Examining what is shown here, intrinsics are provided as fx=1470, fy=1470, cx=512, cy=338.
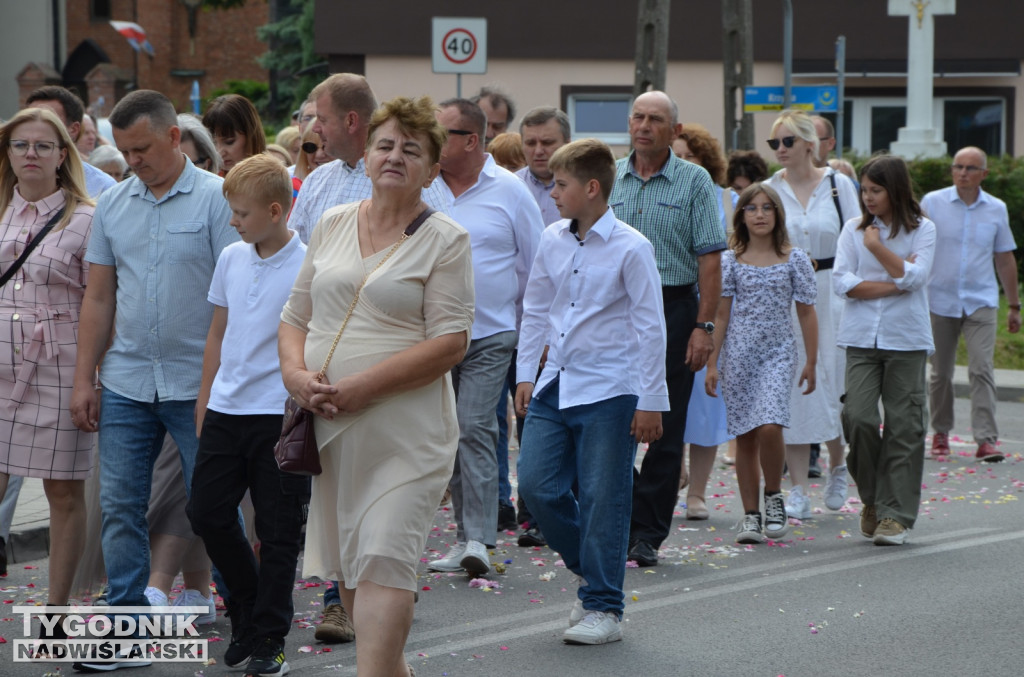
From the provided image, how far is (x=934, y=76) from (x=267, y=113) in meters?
22.4

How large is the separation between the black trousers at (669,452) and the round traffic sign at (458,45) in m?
8.10

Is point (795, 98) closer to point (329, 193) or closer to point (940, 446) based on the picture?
point (940, 446)

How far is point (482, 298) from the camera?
7.36 metres

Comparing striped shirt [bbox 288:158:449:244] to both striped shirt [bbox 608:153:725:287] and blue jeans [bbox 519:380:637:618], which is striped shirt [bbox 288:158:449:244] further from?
striped shirt [bbox 608:153:725:287]

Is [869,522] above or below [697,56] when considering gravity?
below

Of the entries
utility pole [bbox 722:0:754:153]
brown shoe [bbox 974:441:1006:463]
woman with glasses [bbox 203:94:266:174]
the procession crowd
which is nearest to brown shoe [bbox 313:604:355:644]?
the procession crowd

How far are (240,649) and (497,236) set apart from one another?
2.75 metres

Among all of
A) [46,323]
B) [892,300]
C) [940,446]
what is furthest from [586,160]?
[940,446]

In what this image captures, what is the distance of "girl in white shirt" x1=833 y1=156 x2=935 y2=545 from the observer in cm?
794

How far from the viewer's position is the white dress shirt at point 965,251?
1147 cm

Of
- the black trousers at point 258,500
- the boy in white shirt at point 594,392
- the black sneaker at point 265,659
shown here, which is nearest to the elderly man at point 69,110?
the black trousers at point 258,500

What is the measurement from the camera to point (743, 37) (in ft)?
74.1

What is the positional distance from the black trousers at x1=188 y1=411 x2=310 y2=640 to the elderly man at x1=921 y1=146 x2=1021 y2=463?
7229 mm

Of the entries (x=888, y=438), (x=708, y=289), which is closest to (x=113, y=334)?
(x=708, y=289)
